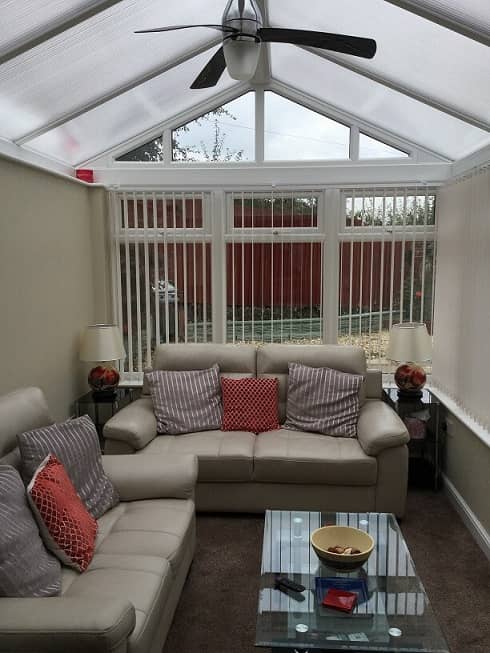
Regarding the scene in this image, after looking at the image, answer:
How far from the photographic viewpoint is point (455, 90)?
3.21 metres

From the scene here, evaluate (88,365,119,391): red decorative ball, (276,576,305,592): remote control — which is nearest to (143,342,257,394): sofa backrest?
(88,365,119,391): red decorative ball

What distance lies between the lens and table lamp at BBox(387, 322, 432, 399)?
4.16m

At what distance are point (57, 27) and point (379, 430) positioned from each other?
9.40 ft

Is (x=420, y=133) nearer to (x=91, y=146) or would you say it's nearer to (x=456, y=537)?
(x=91, y=146)

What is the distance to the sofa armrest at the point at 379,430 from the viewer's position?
3461 mm

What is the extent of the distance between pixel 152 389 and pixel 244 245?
1.54 metres

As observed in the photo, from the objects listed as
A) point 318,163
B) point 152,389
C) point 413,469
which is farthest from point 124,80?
point 413,469

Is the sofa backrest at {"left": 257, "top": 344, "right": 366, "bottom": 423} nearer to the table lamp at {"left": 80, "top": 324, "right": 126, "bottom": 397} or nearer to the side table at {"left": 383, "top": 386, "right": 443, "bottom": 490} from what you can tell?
the side table at {"left": 383, "top": 386, "right": 443, "bottom": 490}

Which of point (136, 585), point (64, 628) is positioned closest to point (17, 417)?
point (136, 585)

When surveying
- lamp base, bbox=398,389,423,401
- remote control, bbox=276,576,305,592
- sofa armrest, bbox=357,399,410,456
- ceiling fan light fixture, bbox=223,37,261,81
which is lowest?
remote control, bbox=276,576,305,592

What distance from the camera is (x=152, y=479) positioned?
2873mm

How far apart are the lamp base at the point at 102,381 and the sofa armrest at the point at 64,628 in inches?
103

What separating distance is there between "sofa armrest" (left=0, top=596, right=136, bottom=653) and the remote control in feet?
2.32

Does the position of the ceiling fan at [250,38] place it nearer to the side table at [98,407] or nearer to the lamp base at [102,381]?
the lamp base at [102,381]
